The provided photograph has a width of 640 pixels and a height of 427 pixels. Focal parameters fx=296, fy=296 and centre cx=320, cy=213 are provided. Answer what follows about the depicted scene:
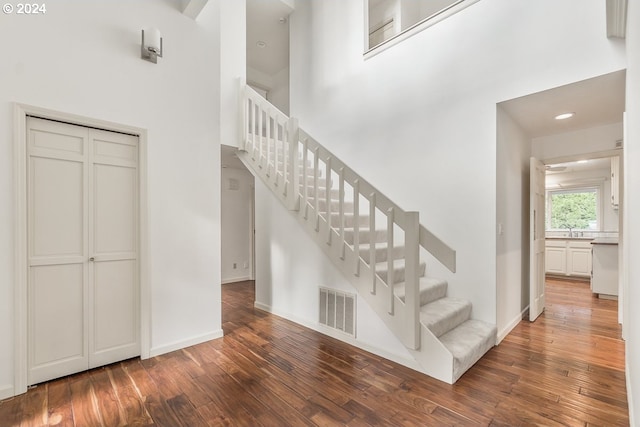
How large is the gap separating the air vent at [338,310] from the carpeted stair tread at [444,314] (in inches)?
26.6

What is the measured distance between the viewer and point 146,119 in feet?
Result: 8.85

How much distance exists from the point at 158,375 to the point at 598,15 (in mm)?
4600

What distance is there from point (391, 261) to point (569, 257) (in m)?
5.86

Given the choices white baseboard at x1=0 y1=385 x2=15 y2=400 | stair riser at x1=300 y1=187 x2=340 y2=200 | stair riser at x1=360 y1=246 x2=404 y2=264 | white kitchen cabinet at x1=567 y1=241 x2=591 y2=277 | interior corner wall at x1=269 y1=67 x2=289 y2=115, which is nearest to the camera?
white baseboard at x1=0 y1=385 x2=15 y2=400

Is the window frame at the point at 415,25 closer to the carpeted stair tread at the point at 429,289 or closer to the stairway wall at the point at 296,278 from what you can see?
the stairway wall at the point at 296,278

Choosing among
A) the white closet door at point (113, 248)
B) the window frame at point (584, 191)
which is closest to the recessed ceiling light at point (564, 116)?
the white closet door at point (113, 248)

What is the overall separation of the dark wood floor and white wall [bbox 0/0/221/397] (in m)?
0.38

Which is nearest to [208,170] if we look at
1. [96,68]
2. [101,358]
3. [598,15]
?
[96,68]

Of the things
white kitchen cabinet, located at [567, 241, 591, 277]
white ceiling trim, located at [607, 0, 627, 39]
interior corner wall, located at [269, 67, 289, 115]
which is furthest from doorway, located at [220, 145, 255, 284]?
white kitchen cabinet, located at [567, 241, 591, 277]

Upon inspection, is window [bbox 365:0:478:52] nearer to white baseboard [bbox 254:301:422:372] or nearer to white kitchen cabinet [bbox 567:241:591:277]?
white baseboard [bbox 254:301:422:372]

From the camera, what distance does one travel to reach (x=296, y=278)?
3.64m

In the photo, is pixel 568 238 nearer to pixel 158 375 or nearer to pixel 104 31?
pixel 158 375

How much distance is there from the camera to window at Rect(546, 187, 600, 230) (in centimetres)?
652

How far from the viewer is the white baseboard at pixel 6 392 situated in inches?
79.8
